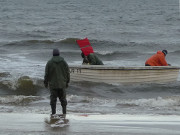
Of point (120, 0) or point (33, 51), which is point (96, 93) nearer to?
point (33, 51)

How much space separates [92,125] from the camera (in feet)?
25.5

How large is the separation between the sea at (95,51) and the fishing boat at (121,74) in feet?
0.90

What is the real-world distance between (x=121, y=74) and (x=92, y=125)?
22.7 ft

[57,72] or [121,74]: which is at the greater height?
[57,72]

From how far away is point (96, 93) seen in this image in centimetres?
1448

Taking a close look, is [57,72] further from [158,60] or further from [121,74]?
[158,60]

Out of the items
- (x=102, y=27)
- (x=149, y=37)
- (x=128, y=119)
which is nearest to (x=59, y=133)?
(x=128, y=119)

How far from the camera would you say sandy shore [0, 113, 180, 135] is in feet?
23.6

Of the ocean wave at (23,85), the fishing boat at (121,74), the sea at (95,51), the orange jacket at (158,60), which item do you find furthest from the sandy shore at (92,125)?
the ocean wave at (23,85)

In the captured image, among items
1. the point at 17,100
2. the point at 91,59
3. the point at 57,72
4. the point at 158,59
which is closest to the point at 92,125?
the point at 57,72

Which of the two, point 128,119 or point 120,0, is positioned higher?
point 120,0

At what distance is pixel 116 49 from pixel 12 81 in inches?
594

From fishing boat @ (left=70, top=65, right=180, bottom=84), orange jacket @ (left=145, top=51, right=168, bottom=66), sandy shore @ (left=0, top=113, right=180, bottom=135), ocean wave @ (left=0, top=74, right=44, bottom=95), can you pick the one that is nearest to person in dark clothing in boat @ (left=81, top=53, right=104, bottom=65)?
fishing boat @ (left=70, top=65, right=180, bottom=84)

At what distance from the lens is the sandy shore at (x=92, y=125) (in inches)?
283
